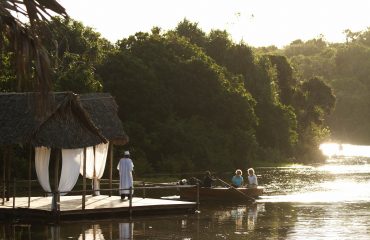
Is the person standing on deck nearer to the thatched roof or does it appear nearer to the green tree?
the thatched roof

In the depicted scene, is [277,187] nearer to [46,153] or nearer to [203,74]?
[46,153]

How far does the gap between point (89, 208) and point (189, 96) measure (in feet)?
151

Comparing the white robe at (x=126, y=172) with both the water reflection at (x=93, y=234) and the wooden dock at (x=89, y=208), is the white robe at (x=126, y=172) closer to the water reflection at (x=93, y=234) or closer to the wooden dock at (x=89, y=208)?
the wooden dock at (x=89, y=208)

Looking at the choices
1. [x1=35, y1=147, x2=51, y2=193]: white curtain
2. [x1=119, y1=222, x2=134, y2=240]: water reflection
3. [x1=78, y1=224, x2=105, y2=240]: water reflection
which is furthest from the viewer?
[x1=35, y1=147, x2=51, y2=193]: white curtain

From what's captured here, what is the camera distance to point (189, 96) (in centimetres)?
7325

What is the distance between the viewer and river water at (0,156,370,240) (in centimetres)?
2436

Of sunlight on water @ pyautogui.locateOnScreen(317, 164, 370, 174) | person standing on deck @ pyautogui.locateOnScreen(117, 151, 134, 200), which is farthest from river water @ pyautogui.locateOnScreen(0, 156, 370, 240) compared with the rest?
sunlight on water @ pyautogui.locateOnScreen(317, 164, 370, 174)

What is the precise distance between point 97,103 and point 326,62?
151m

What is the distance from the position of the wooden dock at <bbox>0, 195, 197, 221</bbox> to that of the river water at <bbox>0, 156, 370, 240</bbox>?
1.48 feet

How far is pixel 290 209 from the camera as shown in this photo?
111 feet

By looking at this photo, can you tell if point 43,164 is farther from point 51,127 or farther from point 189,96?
point 189,96

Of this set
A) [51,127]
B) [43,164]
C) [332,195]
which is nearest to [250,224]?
[51,127]

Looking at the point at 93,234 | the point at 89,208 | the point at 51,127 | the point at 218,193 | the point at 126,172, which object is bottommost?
the point at 93,234

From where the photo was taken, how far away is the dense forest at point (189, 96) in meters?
64.5
